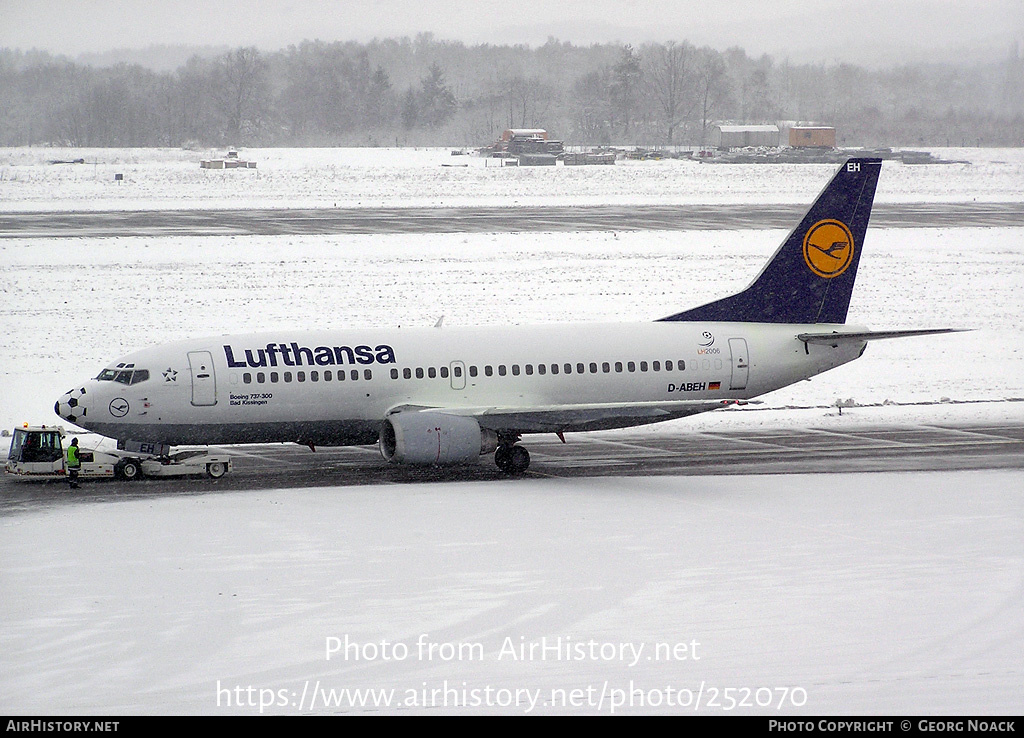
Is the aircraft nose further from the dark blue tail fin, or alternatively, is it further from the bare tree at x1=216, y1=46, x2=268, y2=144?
the bare tree at x1=216, y1=46, x2=268, y2=144

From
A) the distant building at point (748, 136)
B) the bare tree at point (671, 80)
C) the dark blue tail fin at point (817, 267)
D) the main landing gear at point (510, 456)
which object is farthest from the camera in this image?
the bare tree at point (671, 80)

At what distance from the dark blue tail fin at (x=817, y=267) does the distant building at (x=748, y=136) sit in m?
107

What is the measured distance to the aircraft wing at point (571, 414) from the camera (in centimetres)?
3284

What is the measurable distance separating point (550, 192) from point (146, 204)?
104 ft

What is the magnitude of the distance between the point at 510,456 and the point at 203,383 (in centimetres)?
817

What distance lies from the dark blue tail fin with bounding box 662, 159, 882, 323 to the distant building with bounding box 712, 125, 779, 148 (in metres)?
107

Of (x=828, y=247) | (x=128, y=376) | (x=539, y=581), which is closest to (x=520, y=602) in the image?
(x=539, y=581)

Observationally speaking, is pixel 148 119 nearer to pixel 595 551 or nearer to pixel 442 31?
pixel 442 31

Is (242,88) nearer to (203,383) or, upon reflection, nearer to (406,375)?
(406,375)

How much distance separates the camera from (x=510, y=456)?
33906 millimetres

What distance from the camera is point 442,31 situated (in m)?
129

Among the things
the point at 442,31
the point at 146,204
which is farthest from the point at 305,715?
the point at 442,31

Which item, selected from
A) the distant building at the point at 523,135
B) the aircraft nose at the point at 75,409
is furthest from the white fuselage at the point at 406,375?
the distant building at the point at 523,135

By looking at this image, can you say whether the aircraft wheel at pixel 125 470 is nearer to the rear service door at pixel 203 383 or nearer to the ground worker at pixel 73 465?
the ground worker at pixel 73 465
